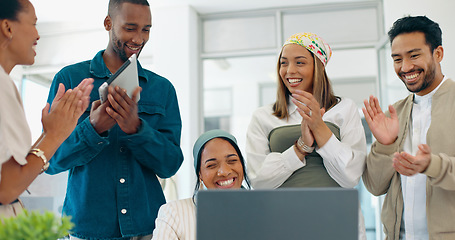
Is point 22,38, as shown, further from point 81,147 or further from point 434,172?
point 434,172

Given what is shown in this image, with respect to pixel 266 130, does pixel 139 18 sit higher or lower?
higher

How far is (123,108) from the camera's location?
1689 millimetres

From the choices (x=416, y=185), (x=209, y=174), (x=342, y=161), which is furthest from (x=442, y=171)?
(x=209, y=174)

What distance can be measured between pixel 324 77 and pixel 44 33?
5166 millimetres

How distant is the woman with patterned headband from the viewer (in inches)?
75.4

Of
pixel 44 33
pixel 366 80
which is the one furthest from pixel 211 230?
pixel 44 33

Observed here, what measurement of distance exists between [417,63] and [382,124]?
313mm

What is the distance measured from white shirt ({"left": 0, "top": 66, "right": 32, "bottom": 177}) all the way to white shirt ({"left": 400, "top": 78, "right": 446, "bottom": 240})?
57.6 inches

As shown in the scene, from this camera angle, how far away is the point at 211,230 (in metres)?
1.00

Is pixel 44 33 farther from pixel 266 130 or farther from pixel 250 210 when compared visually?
pixel 250 210

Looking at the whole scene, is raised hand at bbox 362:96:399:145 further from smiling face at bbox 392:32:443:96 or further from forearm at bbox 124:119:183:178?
forearm at bbox 124:119:183:178

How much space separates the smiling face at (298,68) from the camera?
211cm

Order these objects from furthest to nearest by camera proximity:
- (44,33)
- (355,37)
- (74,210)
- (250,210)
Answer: (44,33)
(355,37)
(74,210)
(250,210)

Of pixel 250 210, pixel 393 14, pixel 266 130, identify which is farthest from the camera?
pixel 393 14
